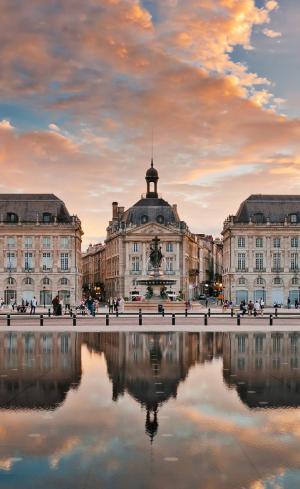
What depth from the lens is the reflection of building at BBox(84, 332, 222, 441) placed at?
17184mm

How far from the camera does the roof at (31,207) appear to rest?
122m

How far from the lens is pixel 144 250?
5389 inches

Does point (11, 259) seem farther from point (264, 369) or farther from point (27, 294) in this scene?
point (264, 369)

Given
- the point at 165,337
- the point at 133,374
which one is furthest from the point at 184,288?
the point at 133,374

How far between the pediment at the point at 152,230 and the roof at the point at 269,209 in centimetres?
1738

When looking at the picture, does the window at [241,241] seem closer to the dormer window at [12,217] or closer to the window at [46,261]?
the window at [46,261]

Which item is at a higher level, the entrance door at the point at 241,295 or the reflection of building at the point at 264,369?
the entrance door at the point at 241,295

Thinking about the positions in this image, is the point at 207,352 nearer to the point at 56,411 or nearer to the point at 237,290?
the point at 56,411

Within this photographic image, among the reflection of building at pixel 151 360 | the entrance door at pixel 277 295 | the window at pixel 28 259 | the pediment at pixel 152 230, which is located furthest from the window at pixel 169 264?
the reflection of building at pixel 151 360

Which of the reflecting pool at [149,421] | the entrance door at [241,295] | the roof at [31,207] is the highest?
the roof at [31,207]

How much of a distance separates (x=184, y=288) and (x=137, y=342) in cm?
10576

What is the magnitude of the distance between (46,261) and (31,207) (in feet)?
33.2

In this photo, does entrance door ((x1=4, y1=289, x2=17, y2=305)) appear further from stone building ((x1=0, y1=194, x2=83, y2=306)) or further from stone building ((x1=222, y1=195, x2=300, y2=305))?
stone building ((x1=222, y1=195, x2=300, y2=305))

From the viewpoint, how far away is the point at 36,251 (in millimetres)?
121812
